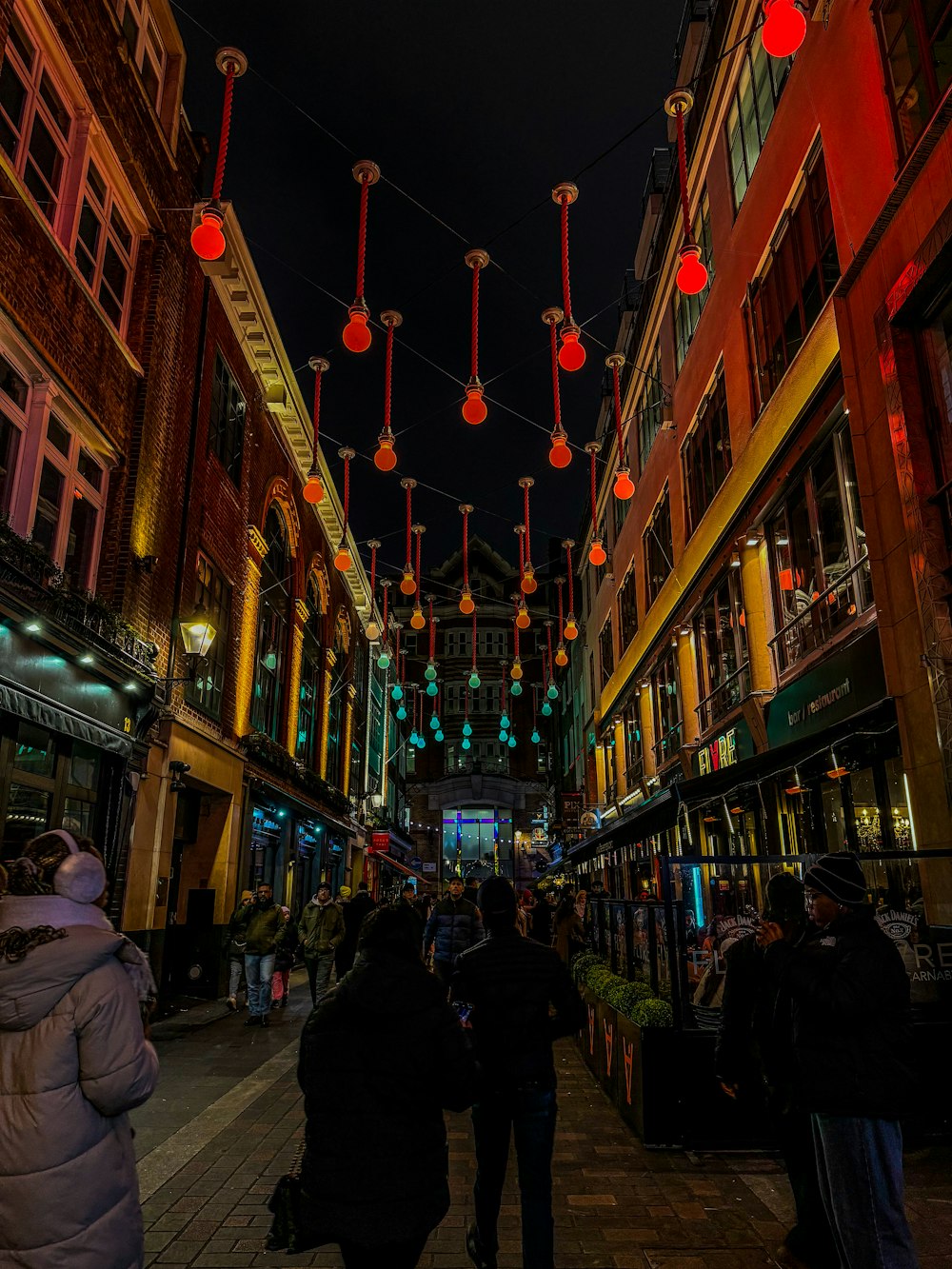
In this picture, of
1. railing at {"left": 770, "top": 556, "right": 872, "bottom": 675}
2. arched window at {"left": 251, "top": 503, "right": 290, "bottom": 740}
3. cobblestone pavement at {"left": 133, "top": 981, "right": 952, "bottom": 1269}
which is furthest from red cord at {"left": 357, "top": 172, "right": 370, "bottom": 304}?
arched window at {"left": 251, "top": 503, "right": 290, "bottom": 740}

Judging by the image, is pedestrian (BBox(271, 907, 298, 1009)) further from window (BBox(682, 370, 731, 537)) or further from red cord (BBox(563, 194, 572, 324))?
window (BBox(682, 370, 731, 537))

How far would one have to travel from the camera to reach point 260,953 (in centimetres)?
1214

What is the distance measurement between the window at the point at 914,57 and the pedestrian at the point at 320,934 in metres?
12.0

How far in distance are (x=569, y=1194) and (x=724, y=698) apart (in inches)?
429

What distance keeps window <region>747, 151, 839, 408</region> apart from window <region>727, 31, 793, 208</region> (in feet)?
6.96

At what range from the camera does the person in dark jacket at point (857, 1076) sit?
11.3ft

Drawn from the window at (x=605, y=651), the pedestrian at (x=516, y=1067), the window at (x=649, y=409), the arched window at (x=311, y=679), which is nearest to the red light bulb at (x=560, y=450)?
the pedestrian at (x=516, y=1067)

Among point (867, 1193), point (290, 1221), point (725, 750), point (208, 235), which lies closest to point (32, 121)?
point (208, 235)

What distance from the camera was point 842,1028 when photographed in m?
3.57

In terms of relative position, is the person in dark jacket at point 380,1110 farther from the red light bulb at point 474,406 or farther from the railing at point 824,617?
the railing at point 824,617

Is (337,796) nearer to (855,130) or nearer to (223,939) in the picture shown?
(223,939)

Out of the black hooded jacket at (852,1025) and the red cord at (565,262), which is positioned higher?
the red cord at (565,262)

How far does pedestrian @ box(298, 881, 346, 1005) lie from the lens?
12.6m

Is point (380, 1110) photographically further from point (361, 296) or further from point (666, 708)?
point (666, 708)
